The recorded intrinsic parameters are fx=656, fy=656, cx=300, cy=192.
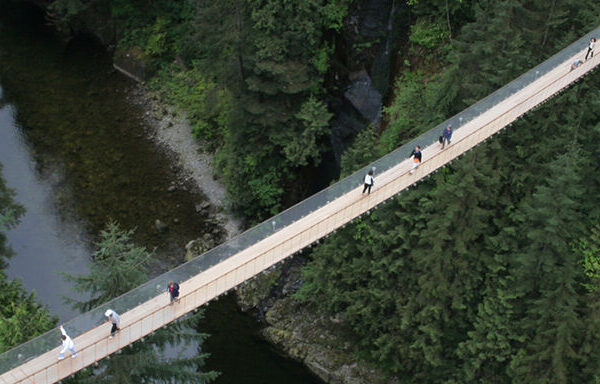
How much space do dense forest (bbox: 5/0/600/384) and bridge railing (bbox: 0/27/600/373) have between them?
38.3 inches

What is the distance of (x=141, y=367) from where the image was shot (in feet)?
69.8

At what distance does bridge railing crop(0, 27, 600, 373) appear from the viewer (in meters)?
19.3

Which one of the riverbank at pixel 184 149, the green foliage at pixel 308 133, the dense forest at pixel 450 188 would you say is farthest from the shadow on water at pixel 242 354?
the green foliage at pixel 308 133

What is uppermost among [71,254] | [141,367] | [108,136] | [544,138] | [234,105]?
[108,136]

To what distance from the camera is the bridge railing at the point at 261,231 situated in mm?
19328

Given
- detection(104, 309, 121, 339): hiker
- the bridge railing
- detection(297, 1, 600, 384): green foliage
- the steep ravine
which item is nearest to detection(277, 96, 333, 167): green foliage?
the steep ravine

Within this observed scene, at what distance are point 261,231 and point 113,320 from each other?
5.79 m

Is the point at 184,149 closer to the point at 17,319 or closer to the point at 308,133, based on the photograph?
the point at 308,133

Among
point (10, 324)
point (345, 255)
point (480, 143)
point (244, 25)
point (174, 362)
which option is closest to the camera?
point (10, 324)

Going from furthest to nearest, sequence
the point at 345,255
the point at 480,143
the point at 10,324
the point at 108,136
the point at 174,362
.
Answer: the point at 108,136 → the point at 345,255 → the point at 480,143 → the point at 174,362 → the point at 10,324

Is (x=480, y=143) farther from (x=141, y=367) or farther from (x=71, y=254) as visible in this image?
(x=71, y=254)

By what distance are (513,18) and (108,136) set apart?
24.9 meters

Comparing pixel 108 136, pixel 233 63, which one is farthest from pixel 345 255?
pixel 108 136

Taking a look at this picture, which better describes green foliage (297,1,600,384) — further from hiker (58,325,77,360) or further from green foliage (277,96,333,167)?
hiker (58,325,77,360)
